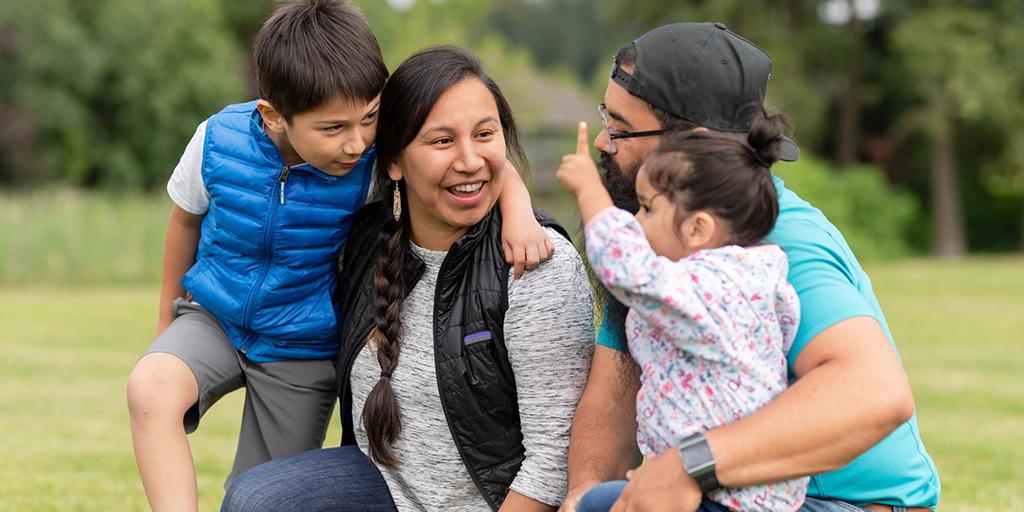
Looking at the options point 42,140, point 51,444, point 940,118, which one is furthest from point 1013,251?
point 51,444

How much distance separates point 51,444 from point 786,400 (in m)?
5.88

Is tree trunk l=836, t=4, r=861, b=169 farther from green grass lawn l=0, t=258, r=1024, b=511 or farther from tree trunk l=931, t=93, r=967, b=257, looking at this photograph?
green grass lawn l=0, t=258, r=1024, b=511

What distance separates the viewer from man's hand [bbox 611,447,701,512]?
2.49 m

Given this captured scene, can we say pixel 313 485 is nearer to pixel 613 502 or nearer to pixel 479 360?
pixel 479 360

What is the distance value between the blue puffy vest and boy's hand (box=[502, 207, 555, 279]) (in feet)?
2.08

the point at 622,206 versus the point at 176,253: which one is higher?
the point at 622,206

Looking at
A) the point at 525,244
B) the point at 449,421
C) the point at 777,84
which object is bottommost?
the point at 777,84

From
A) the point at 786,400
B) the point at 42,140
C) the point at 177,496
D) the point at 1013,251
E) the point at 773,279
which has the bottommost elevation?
the point at 1013,251

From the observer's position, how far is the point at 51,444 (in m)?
7.08

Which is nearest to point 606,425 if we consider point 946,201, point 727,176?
point 727,176

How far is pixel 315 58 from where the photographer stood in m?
3.33

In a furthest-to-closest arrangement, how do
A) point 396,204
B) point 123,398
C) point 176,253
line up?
1. point 123,398
2. point 176,253
3. point 396,204

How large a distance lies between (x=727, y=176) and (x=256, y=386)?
1814 millimetres

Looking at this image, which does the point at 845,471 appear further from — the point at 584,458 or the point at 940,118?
the point at 940,118
